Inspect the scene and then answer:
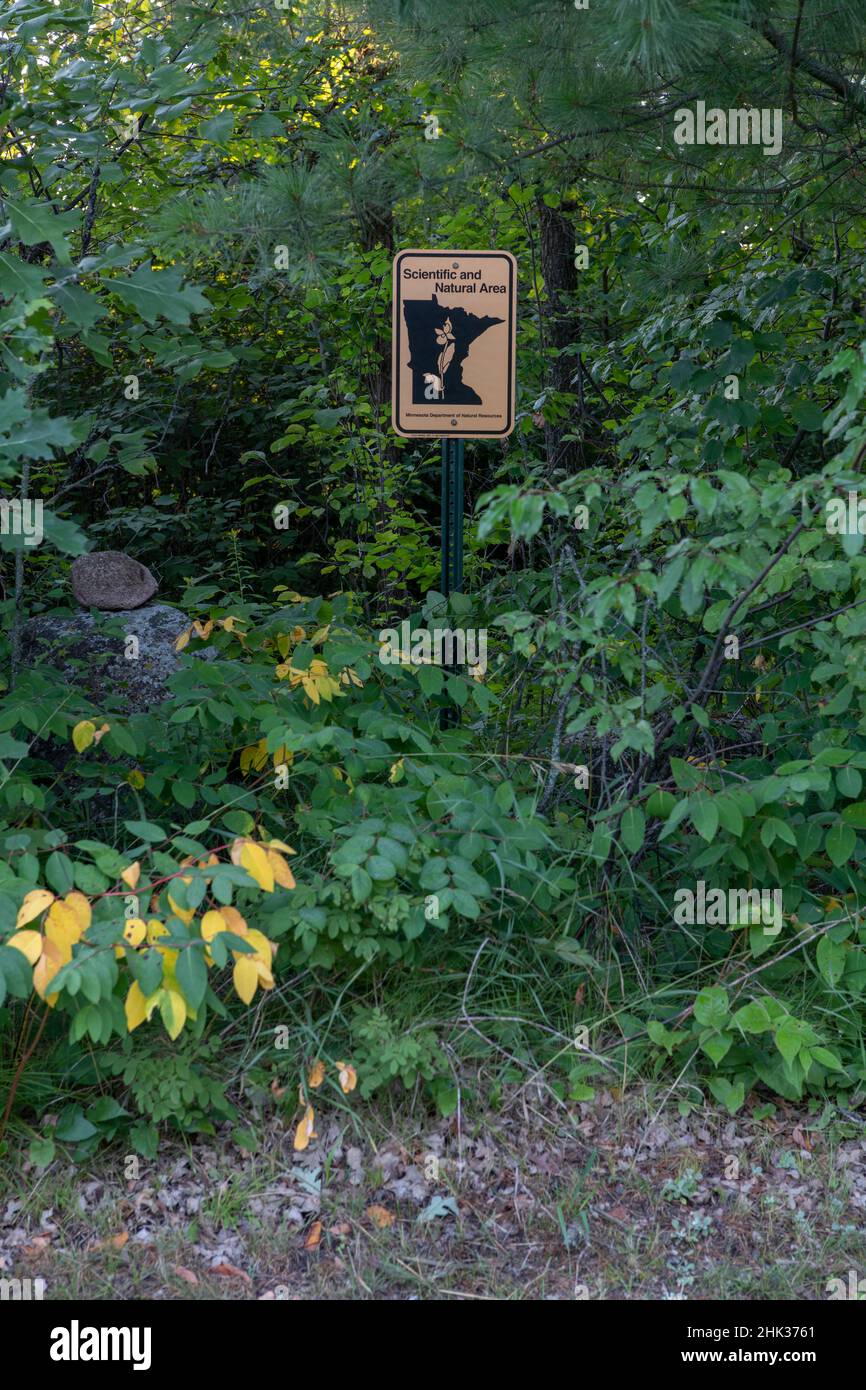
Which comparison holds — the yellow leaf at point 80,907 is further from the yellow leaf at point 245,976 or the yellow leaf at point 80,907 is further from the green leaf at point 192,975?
the yellow leaf at point 245,976

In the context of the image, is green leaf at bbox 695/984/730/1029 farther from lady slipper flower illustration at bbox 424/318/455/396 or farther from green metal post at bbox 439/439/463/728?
lady slipper flower illustration at bbox 424/318/455/396

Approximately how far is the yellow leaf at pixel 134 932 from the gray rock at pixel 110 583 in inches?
108

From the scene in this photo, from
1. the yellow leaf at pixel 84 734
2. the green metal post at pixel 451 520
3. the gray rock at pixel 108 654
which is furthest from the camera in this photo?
the gray rock at pixel 108 654

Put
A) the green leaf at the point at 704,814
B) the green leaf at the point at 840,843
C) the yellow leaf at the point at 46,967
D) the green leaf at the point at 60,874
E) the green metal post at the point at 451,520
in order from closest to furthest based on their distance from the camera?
the yellow leaf at the point at 46,967 → the green leaf at the point at 60,874 → the green leaf at the point at 704,814 → the green leaf at the point at 840,843 → the green metal post at the point at 451,520

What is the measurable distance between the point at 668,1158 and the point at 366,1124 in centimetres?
74

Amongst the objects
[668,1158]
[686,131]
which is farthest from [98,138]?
[668,1158]

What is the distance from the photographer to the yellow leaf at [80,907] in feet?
8.28

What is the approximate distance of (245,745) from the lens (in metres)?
3.86

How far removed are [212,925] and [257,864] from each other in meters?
0.17

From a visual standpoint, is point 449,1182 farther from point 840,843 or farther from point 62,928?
point 840,843

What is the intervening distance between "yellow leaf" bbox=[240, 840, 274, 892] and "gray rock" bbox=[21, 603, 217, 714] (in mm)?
2004

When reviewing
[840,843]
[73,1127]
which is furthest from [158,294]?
[840,843]

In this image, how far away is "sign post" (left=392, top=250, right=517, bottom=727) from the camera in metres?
4.05

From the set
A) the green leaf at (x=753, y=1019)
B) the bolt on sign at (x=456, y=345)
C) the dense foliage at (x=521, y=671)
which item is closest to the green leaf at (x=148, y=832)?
the dense foliage at (x=521, y=671)
